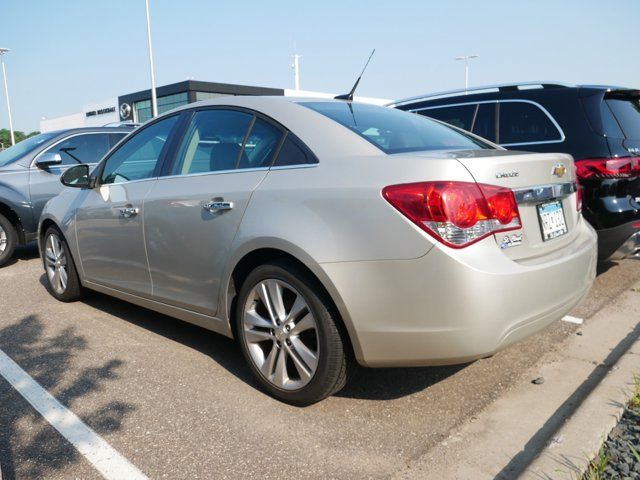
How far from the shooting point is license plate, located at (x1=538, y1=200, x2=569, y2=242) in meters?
2.66

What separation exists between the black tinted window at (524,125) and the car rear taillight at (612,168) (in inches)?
17.8

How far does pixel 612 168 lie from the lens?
426 cm

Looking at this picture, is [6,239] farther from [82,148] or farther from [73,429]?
[73,429]

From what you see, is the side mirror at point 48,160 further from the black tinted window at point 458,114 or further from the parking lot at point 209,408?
the black tinted window at point 458,114

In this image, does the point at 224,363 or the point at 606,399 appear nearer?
the point at 606,399

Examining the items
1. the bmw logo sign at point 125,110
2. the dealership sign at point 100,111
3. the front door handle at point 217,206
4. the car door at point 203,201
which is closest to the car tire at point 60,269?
the car door at point 203,201

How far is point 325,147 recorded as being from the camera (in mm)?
2705

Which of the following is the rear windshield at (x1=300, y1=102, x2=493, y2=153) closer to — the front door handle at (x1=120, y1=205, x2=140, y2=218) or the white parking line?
the front door handle at (x1=120, y1=205, x2=140, y2=218)

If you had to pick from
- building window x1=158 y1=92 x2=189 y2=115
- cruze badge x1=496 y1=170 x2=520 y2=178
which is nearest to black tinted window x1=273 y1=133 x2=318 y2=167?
cruze badge x1=496 y1=170 x2=520 y2=178

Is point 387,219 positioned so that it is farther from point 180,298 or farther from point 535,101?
point 535,101

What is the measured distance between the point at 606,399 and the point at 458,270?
3.89 feet

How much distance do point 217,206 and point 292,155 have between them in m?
0.53

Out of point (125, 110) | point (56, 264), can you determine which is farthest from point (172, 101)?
point (56, 264)

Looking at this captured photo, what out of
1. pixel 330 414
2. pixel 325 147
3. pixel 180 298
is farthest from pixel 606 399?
pixel 180 298
